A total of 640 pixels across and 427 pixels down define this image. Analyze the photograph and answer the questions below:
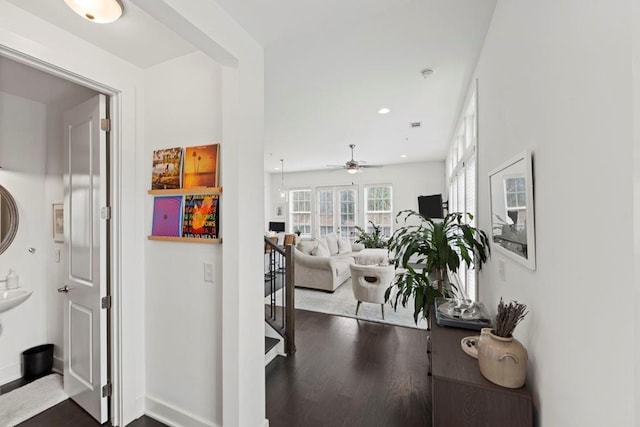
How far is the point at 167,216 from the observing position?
6.25ft

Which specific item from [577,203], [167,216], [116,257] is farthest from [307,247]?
[577,203]

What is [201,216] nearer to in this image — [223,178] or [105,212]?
[223,178]

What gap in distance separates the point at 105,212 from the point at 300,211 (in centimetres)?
731

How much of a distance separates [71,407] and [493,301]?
10.8 ft

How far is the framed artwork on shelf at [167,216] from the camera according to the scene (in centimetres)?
187

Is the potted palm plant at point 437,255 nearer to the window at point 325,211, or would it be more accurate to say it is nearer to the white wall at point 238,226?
the white wall at point 238,226

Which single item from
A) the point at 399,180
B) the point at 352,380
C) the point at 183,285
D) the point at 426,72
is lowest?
the point at 352,380

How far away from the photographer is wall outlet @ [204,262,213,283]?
1.75m

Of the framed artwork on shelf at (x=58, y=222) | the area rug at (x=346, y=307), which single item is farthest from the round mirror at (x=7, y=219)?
the area rug at (x=346, y=307)

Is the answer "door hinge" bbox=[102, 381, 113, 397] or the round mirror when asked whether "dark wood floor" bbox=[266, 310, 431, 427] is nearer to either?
"door hinge" bbox=[102, 381, 113, 397]

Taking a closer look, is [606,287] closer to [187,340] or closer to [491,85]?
[491,85]

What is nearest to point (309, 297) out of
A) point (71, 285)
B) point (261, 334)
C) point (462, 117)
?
point (261, 334)

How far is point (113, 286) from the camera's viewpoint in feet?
6.09

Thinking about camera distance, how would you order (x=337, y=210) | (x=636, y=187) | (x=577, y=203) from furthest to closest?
(x=337, y=210), (x=577, y=203), (x=636, y=187)
